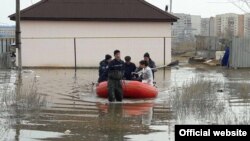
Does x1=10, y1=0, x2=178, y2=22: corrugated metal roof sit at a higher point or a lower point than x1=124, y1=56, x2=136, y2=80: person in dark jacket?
higher

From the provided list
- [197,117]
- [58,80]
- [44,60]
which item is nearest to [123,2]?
[44,60]

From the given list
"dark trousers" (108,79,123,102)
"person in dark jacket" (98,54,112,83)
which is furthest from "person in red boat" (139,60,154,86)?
"dark trousers" (108,79,123,102)

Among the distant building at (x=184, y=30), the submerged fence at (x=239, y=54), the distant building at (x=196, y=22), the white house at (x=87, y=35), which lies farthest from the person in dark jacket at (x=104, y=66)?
the distant building at (x=196, y=22)

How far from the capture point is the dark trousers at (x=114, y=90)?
17.6 metres

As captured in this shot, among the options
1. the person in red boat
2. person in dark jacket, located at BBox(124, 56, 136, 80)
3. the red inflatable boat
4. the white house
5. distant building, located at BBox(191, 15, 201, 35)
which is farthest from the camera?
distant building, located at BBox(191, 15, 201, 35)

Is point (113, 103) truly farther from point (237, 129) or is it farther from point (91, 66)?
point (91, 66)

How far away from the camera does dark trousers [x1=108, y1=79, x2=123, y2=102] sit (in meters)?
17.6

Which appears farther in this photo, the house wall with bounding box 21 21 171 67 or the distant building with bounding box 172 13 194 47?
the distant building with bounding box 172 13 194 47

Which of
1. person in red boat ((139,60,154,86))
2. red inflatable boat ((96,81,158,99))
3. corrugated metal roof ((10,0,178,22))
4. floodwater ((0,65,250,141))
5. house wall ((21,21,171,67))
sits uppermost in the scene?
corrugated metal roof ((10,0,178,22))

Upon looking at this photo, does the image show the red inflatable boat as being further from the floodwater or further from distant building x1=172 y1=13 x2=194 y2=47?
distant building x1=172 y1=13 x2=194 y2=47

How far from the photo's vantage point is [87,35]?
36.6 meters

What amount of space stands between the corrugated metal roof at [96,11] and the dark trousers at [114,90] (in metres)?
19.0

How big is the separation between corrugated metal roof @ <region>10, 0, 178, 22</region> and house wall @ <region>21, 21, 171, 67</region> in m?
0.46

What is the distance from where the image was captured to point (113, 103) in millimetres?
17359
